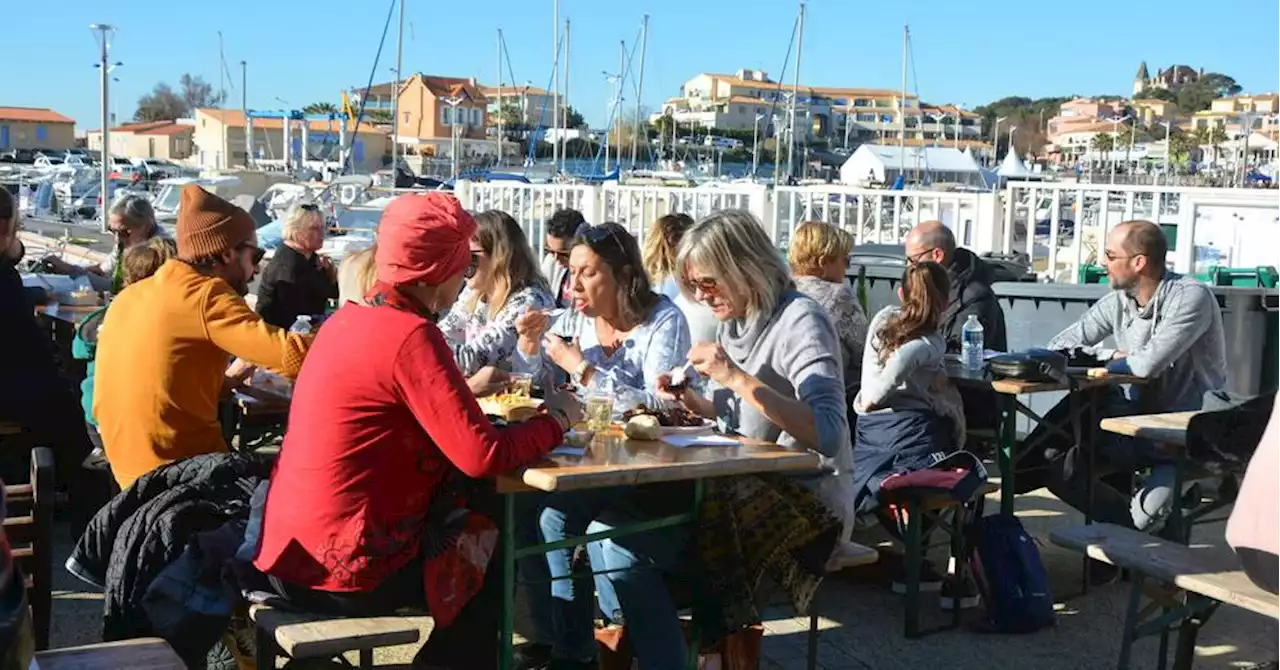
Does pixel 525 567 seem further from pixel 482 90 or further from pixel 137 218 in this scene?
pixel 482 90

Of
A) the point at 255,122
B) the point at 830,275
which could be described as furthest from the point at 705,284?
the point at 255,122

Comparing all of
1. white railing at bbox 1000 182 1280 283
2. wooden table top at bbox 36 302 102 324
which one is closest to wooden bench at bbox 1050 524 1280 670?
wooden table top at bbox 36 302 102 324

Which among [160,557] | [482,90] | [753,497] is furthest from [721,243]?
[482,90]

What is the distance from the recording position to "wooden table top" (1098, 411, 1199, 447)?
4.36 metres

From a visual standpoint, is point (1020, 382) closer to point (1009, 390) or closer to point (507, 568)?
point (1009, 390)

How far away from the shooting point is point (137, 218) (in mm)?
7594

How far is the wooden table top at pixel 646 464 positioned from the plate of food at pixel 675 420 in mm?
119

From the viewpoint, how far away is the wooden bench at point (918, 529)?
15.1 feet

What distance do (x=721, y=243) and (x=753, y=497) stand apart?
0.80m

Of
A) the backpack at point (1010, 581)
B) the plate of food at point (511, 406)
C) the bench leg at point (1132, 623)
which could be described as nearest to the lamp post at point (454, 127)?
the backpack at point (1010, 581)

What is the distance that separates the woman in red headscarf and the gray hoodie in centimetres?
311

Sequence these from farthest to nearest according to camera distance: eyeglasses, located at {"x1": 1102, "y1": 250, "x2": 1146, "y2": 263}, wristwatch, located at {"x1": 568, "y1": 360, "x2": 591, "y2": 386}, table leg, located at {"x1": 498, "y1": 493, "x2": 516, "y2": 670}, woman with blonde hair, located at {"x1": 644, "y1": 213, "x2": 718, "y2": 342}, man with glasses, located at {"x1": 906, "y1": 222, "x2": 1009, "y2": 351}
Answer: man with glasses, located at {"x1": 906, "y1": 222, "x2": 1009, "y2": 351} < woman with blonde hair, located at {"x1": 644, "y1": 213, "x2": 718, "y2": 342} < eyeglasses, located at {"x1": 1102, "y1": 250, "x2": 1146, "y2": 263} < wristwatch, located at {"x1": 568, "y1": 360, "x2": 591, "y2": 386} < table leg, located at {"x1": 498, "y1": 493, "x2": 516, "y2": 670}

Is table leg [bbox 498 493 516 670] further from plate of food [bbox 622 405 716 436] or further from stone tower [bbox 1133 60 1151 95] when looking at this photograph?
stone tower [bbox 1133 60 1151 95]

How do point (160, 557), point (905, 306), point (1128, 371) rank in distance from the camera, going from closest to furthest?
point (160, 557) < point (905, 306) < point (1128, 371)
